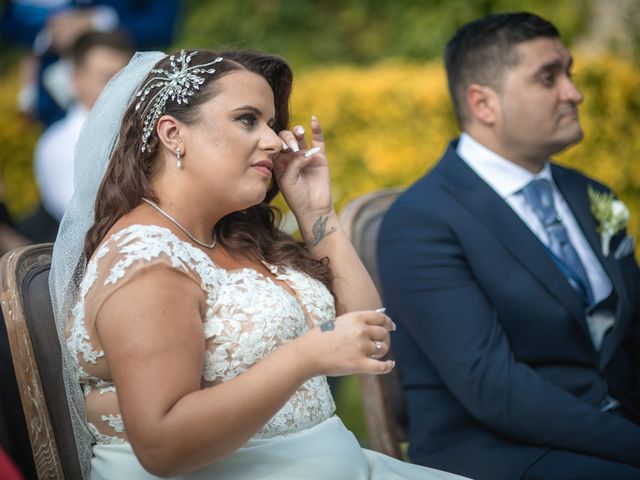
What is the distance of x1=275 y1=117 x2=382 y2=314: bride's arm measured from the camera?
9.95 ft

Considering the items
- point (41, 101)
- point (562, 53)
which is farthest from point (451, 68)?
point (41, 101)

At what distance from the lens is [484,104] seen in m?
3.99

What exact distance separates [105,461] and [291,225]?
1.47 metres

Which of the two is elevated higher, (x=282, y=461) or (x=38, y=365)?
(x=38, y=365)

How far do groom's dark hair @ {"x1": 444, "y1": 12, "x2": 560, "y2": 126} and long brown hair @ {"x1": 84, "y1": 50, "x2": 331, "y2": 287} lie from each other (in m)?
1.27

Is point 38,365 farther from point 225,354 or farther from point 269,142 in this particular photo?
point 269,142

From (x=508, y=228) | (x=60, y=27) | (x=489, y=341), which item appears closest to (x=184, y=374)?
(x=489, y=341)

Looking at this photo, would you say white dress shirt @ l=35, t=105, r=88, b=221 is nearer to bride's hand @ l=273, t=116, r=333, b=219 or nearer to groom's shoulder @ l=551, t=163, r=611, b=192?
bride's hand @ l=273, t=116, r=333, b=219

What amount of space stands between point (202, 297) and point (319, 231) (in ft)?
2.30

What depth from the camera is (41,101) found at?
24.4 ft

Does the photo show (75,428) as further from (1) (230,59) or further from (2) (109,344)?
(1) (230,59)

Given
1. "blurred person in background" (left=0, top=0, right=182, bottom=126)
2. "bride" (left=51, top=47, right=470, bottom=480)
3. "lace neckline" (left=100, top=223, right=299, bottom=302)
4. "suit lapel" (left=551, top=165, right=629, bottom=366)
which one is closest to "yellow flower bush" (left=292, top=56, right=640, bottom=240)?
"blurred person in background" (left=0, top=0, right=182, bottom=126)

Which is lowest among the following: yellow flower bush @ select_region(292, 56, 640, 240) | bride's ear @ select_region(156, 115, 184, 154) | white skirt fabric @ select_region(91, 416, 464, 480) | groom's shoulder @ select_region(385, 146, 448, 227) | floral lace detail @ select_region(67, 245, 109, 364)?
yellow flower bush @ select_region(292, 56, 640, 240)

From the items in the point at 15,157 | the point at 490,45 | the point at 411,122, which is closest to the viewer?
the point at 490,45
